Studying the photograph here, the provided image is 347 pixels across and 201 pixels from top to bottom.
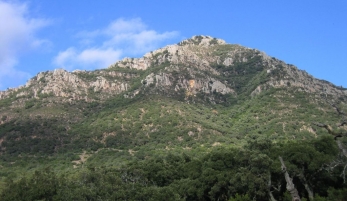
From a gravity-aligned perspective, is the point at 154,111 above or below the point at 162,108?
below

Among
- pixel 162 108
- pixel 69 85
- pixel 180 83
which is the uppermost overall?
pixel 69 85

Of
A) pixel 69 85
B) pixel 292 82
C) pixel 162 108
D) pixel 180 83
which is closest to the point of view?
pixel 162 108

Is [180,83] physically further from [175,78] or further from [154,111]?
[154,111]

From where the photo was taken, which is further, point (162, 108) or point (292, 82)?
point (292, 82)

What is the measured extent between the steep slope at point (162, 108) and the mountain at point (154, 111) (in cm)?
34

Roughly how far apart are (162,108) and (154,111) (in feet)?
10.7

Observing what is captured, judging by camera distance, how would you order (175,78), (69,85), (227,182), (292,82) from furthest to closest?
(69,85)
(175,78)
(292,82)
(227,182)

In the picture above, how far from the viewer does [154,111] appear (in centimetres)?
12156

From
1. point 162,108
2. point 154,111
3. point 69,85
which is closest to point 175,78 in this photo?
point 162,108

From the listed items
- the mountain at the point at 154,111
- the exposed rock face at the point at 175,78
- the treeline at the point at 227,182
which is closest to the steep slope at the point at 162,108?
the mountain at the point at 154,111

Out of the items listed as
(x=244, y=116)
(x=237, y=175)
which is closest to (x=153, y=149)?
(x=244, y=116)

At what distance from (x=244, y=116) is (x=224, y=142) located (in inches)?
981

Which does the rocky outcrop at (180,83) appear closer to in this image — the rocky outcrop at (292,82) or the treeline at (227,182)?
the rocky outcrop at (292,82)

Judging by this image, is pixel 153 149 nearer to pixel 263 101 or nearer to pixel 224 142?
pixel 224 142
